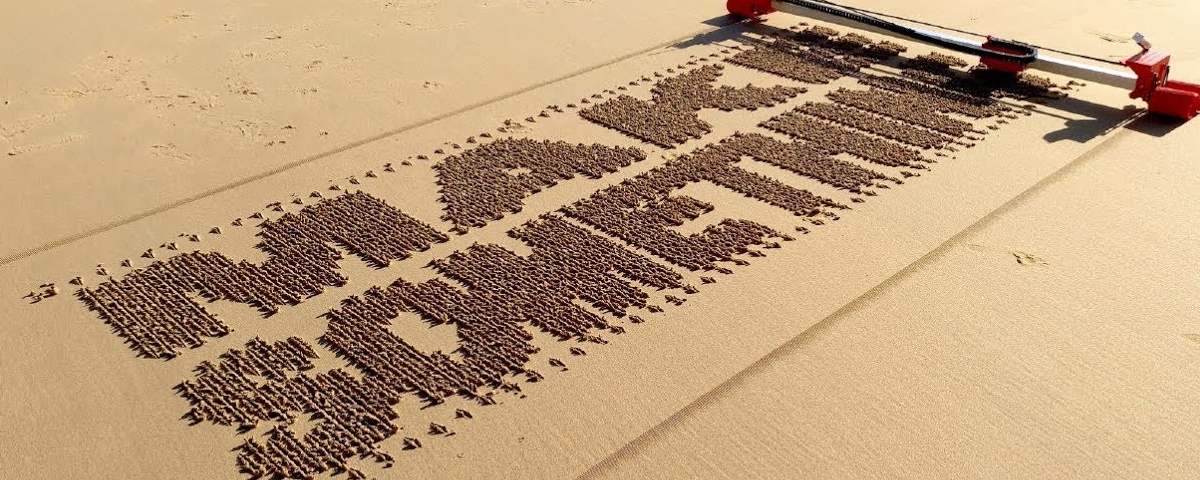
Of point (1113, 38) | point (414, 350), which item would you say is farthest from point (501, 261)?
point (1113, 38)

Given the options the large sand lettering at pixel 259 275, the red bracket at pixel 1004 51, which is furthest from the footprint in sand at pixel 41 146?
the red bracket at pixel 1004 51

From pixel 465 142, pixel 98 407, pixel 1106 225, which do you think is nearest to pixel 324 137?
pixel 465 142

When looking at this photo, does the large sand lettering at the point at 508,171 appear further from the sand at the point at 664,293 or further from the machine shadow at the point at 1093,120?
the machine shadow at the point at 1093,120

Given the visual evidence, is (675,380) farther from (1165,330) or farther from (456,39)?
(456,39)

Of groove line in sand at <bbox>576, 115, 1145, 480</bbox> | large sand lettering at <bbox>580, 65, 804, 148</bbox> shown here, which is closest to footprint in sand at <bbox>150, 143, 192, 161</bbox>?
large sand lettering at <bbox>580, 65, 804, 148</bbox>

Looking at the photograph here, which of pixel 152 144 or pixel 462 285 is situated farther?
pixel 152 144

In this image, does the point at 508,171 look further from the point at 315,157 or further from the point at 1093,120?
the point at 1093,120
